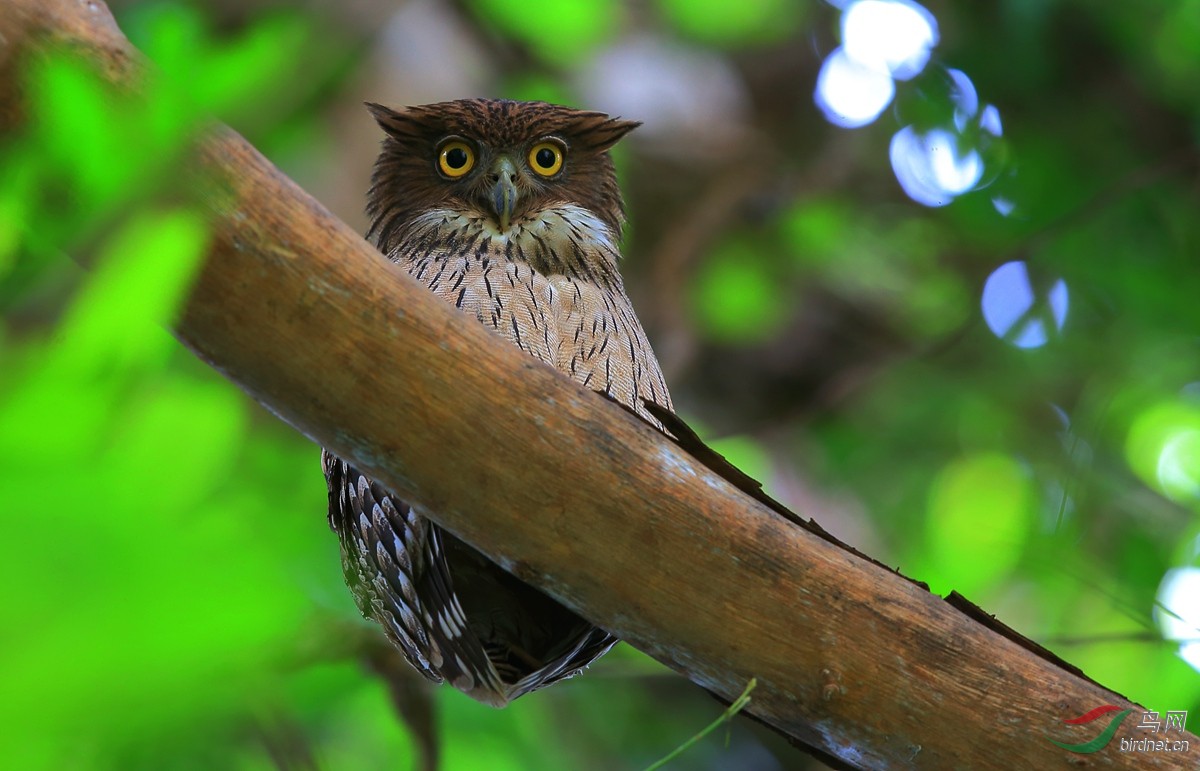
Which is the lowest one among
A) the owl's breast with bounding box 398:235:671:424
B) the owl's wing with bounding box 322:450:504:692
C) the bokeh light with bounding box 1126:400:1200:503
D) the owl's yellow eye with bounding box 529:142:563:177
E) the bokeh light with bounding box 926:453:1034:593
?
the owl's wing with bounding box 322:450:504:692

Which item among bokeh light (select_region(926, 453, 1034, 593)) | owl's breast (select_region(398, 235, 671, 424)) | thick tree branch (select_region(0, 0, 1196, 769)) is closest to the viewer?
thick tree branch (select_region(0, 0, 1196, 769))

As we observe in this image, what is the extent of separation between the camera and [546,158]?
2.37 m

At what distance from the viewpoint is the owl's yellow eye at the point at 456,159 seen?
2.31 metres

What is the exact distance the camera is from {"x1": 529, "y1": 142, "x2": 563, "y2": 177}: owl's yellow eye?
2354 millimetres

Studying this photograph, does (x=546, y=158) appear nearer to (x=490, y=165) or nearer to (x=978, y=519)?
(x=490, y=165)

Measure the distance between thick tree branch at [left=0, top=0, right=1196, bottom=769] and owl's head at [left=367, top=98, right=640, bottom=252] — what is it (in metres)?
0.96

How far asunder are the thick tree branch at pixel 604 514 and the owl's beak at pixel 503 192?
0.91 m

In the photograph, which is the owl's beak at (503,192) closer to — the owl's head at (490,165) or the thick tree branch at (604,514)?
the owl's head at (490,165)

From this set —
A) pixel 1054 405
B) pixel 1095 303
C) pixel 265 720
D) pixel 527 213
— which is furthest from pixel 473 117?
pixel 1054 405

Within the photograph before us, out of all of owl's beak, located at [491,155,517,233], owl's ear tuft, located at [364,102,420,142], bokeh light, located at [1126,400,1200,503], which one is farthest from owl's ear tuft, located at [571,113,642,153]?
bokeh light, located at [1126,400,1200,503]

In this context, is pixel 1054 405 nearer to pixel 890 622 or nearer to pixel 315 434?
pixel 890 622

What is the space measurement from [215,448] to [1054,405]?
4.43 metres

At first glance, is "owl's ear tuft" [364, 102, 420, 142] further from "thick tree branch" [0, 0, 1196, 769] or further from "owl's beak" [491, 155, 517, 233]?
"thick tree branch" [0, 0, 1196, 769]

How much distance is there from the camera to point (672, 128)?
14.6 ft
